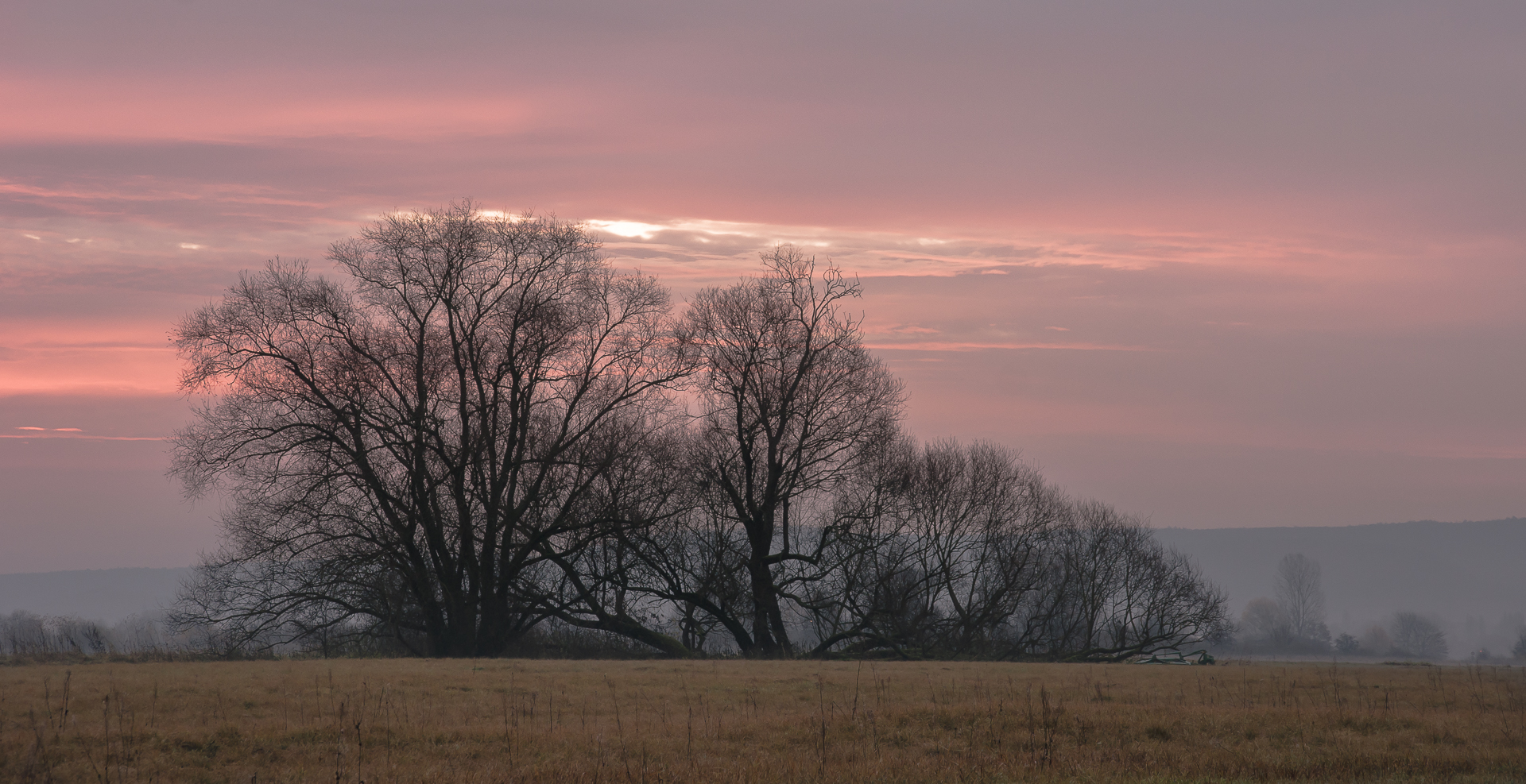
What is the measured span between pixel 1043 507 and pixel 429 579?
105 feet

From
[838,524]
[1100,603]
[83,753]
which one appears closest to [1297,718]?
[83,753]

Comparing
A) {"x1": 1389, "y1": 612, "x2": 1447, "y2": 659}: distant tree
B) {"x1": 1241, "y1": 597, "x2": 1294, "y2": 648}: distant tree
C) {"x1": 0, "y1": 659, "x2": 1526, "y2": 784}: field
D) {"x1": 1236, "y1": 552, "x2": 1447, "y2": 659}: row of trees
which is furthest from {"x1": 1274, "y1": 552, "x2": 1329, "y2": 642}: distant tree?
{"x1": 0, "y1": 659, "x2": 1526, "y2": 784}: field

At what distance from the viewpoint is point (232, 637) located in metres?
32.0

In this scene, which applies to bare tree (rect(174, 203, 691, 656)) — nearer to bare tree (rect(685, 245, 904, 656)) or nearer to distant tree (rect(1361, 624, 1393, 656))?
bare tree (rect(685, 245, 904, 656))

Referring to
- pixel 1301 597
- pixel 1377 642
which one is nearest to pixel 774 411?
pixel 1377 642

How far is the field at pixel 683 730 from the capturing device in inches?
475

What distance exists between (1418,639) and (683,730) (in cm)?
15410

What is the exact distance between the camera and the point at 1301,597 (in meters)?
160

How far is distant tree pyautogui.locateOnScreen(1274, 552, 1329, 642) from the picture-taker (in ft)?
484

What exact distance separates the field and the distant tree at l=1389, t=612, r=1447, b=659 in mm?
127891

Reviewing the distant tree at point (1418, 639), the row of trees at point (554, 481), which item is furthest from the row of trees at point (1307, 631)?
the row of trees at point (554, 481)

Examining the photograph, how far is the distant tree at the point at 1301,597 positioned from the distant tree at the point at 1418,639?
1001 centimetres

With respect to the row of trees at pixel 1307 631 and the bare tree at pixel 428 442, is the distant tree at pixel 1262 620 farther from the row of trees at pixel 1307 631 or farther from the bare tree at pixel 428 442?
the bare tree at pixel 428 442

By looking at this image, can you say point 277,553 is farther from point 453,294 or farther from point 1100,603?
point 1100,603
